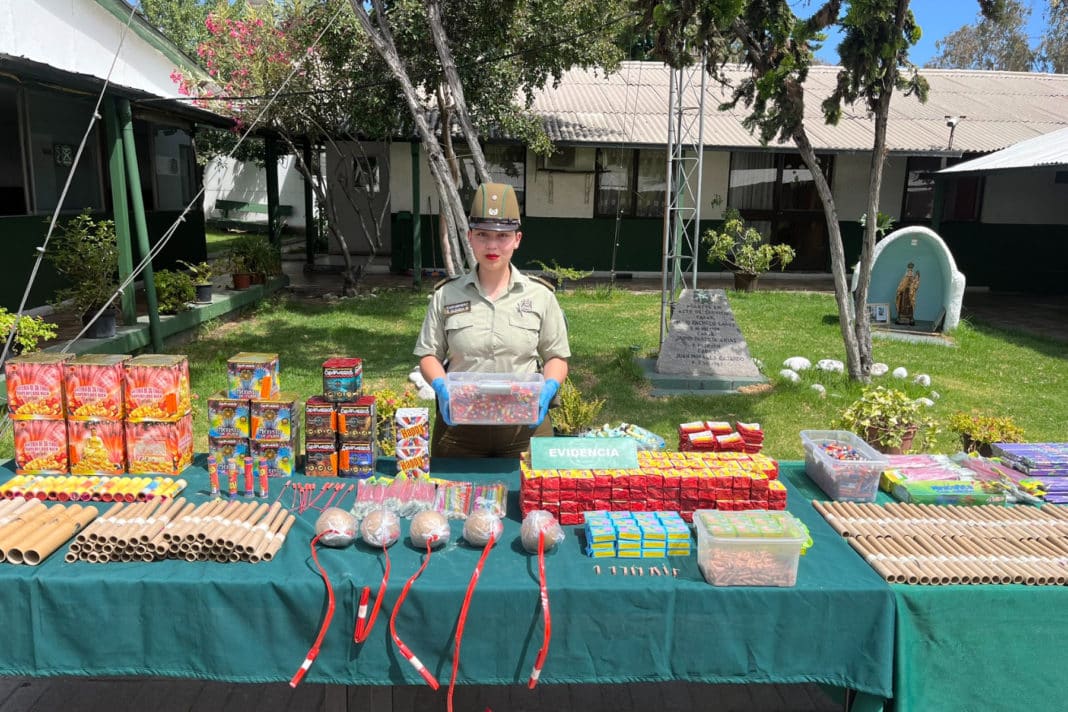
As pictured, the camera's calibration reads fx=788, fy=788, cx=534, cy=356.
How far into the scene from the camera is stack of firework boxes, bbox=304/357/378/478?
3.24 metres

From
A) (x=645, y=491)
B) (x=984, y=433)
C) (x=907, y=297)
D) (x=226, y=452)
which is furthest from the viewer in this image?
(x=907, y=297)

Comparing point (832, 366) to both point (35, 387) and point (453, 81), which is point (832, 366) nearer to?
point (453, 81)

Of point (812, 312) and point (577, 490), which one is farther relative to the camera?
point (812, 312)

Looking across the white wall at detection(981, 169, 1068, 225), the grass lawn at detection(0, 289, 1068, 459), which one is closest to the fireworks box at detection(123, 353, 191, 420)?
the grass lawn at detection(0, 289, 1068, 459)

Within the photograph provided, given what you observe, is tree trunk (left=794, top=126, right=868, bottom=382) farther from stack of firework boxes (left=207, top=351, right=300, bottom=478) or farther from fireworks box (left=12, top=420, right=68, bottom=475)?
fireworks box (left=12, top=420, right=68, bottom=475)

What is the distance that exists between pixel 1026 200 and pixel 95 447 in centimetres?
2009

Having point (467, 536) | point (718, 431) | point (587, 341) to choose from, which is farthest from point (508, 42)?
point (467, 536)

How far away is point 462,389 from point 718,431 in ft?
3.88

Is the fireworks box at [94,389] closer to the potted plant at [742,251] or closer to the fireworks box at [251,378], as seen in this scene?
the fireworks box at [251,378]

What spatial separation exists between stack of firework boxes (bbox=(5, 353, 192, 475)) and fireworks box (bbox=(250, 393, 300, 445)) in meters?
0.35

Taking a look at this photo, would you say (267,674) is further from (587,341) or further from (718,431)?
(587,341)

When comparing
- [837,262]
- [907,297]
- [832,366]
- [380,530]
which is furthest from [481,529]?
[907,297]

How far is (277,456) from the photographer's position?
3271mm

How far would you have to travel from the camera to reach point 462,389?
10.7 ft
